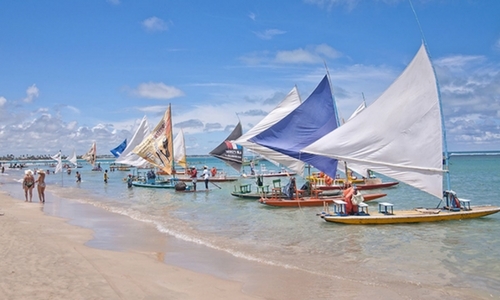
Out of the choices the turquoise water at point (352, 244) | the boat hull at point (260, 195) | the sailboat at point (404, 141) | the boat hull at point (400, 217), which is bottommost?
the turquoise water at point (352, 244)

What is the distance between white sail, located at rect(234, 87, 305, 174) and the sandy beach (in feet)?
38.6

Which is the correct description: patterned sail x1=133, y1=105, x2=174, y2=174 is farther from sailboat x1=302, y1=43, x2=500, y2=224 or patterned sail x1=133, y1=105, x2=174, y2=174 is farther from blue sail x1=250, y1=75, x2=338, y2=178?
sailboat x1=302, y1=43, x2=500, y2=224

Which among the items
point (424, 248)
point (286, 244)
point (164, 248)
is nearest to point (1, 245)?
point (164, 248)

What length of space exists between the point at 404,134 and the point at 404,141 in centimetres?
27

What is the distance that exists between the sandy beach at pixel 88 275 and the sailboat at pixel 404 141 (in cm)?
886

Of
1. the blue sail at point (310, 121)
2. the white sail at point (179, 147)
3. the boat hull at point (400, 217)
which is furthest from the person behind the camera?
the white sail at point (179, 147)

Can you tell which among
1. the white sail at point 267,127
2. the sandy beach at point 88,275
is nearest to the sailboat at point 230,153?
the white sail at point 267,127

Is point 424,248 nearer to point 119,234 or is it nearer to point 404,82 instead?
point 404,82

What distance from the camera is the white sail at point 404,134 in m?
16.8

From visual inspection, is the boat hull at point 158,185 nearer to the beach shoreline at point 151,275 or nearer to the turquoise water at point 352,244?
the turquoise water at point 352,244

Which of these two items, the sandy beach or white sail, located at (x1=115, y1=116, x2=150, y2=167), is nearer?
the sandy beach

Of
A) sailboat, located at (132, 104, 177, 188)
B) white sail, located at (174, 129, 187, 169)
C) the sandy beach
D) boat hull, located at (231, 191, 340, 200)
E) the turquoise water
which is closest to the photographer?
the sandy beach

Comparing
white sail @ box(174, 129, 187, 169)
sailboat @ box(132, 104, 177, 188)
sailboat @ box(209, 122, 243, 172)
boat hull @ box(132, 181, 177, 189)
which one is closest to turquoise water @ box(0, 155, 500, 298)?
boat hull @ box(132, 181, 177, 189)

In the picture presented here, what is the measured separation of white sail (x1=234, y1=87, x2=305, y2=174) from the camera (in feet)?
75.4
